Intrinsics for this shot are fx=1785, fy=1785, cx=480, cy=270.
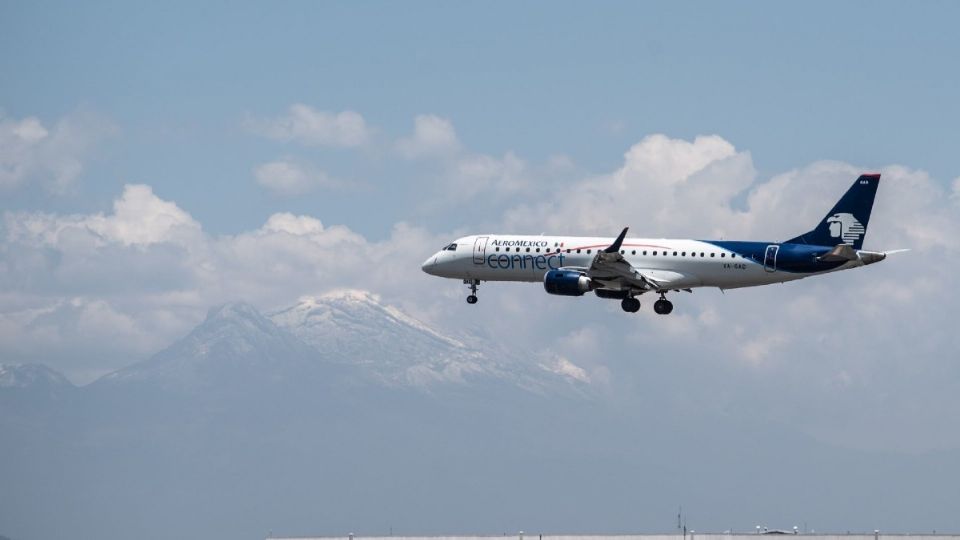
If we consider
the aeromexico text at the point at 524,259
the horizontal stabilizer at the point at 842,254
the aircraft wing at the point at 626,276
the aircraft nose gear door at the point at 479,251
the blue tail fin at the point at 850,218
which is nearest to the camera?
the horizontal stabilizer at the point at 842,254

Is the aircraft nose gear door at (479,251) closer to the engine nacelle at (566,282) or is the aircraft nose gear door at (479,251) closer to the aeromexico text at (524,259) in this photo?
the aeromexico text at (524,259)

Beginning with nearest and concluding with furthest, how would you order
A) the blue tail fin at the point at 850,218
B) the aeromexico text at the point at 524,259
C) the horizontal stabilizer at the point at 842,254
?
the horizontal stabilizer at the point at 842,254 → the blue tail fin at the point at 850,218 → the aeromexico text at the point at 524,259

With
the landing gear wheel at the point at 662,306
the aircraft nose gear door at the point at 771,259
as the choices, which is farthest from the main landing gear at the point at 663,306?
the aircraft nose gear door at the point at 771,259

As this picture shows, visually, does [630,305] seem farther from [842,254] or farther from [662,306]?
[842,254]

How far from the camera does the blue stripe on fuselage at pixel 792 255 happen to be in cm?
12044

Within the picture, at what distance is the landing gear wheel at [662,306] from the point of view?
129 meters

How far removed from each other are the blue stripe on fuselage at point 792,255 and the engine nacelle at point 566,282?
1023 cm

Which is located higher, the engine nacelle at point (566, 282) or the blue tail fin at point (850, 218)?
the blue tail fin at point (850, 218)

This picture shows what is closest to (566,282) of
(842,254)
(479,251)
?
(479,251)

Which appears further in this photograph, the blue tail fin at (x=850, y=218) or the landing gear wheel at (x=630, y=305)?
the landing gear wheel at (x=630, y=305)

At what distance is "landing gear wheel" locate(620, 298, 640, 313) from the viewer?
127 metres

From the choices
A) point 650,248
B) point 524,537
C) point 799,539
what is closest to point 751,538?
→ point 799,539

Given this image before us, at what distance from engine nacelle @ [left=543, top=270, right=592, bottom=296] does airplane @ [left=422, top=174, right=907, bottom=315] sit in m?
0.07

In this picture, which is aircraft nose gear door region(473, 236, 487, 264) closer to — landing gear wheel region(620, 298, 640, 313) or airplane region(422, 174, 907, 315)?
airplane region(422, 174, 907, 315)
